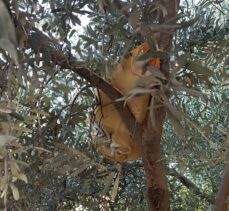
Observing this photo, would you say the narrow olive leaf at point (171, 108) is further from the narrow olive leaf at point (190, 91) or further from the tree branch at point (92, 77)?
the tree branch at point (92, 77)

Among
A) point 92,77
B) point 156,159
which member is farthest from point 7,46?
point 156,159

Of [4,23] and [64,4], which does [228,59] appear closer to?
[64,4]

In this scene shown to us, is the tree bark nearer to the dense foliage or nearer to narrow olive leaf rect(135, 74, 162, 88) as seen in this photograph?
the dense foliage

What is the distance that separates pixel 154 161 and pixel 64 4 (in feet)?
1.15

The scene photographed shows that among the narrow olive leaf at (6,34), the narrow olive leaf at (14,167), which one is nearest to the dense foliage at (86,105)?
the narrow olive leaf at (14,167)

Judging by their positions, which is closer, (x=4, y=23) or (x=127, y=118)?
(x=4, y=23)

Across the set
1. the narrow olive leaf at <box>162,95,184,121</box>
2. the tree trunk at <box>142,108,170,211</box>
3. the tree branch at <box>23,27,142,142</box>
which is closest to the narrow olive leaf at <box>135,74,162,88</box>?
the narrow olive leaf at <box>162,95,184,121</box>

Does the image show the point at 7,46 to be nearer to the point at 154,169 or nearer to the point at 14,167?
the point at 14,167

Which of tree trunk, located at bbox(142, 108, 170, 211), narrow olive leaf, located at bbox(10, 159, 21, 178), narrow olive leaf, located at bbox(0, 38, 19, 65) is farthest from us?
tree trunk, located at bbox(142, 108, 170, 211)

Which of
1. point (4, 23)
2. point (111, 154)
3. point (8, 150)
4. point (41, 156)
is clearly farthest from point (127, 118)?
point (4, 23)

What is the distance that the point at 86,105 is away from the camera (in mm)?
1091

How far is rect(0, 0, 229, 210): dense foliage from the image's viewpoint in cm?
68

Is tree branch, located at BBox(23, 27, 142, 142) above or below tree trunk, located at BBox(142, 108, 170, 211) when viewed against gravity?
above

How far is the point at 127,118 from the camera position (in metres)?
0.93
